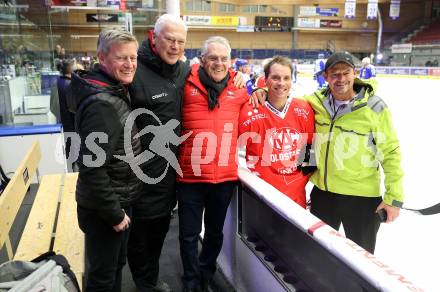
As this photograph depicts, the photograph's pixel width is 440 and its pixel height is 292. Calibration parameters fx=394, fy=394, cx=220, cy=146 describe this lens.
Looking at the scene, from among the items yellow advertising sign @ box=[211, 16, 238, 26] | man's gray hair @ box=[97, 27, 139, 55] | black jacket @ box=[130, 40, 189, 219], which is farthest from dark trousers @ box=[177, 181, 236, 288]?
yellow advertising sign @ box=[211, 16, 238, 26]

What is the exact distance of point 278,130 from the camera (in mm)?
1986

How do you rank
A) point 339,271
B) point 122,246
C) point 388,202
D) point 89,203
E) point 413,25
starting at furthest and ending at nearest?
point 413,25 → point 388,202 → point 122,246 → point 89,203 → point 339,271

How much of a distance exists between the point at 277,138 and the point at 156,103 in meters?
0.63

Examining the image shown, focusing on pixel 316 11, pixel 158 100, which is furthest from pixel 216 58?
pixel 316 11

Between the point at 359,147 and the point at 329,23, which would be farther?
the point at 329,23

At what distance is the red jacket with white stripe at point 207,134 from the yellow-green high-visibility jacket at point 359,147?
0.46 m

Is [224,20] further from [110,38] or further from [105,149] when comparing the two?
[105,149]

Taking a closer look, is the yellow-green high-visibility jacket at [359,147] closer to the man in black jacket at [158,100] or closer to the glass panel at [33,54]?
the man in black jacket at [158,100]

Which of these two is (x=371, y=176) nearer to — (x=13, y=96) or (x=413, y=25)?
(x=13, y=96)

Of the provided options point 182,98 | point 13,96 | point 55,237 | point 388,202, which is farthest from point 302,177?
point 13,96

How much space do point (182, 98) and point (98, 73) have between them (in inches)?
18.2

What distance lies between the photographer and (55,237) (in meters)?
2.21

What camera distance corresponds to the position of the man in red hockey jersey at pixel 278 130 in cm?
199

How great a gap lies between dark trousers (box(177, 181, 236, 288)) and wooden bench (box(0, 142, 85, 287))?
0.52 m
